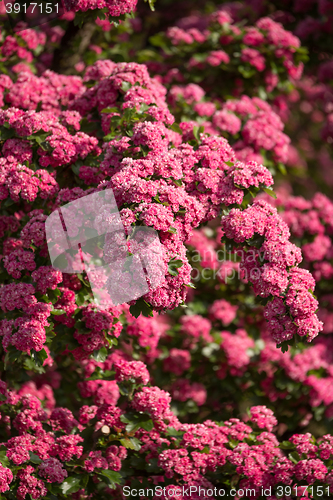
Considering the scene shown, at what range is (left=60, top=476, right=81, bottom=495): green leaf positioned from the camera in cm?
384

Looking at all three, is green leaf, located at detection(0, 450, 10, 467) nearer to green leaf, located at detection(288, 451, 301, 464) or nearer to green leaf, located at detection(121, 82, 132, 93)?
green leaf, located at detection(288, 451, 301, 464)

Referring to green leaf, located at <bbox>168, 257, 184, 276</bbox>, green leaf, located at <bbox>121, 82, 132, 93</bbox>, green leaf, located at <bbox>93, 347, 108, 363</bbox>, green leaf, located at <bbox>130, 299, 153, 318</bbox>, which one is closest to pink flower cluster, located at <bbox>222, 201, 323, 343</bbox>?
green leaf, located at <bbox>168, 257, 184, 276</bbox>

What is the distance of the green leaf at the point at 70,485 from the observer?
3.84 meters

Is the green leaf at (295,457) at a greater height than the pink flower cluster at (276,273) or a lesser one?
lesser

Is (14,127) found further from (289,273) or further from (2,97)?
(289,273)

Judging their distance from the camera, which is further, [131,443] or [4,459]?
[131,443]

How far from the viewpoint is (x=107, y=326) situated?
4121mm

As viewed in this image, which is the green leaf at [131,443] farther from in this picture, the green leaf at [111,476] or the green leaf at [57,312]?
the green leaf at [57,312]

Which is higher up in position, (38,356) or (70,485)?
(38,356)

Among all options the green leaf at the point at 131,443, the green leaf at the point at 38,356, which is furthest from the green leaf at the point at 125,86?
the green leaf at the point at 131,443

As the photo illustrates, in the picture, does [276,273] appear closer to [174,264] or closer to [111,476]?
[174,264]

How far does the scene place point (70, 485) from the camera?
3885mm

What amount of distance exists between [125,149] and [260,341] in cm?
359

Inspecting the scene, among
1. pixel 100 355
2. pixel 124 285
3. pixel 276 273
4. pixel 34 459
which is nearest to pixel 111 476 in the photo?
pixel 34 459
